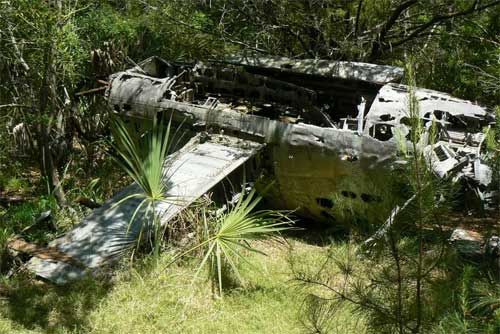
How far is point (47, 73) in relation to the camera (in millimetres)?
7512

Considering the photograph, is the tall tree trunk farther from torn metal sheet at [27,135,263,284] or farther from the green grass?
the green grass

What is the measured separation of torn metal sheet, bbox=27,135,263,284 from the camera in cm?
617

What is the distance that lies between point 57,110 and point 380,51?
19.9ft

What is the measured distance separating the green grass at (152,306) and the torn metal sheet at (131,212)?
0.70 ft

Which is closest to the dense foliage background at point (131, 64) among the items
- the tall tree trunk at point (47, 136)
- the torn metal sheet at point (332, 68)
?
the tall tree trunk at point (47, 136)

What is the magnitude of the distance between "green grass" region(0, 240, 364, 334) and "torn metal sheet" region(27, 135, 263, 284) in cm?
21

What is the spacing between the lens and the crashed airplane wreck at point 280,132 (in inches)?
257

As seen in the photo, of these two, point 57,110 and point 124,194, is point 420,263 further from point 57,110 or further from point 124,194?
point 57,110

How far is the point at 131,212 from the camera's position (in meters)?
6.78

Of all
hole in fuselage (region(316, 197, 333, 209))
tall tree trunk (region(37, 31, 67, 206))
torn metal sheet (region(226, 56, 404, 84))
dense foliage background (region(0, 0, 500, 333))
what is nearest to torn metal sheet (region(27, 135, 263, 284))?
dense foliage background (region(0, 0, 500, 333))

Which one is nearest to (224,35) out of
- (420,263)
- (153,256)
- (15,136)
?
(15,136)

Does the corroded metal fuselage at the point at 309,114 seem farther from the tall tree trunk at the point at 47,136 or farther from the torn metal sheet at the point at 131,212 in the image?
the tall tree trunk at the point at 47,136

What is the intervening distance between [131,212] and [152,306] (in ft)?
4.48

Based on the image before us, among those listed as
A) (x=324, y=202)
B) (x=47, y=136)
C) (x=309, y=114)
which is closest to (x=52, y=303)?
(x=47, y=136)
